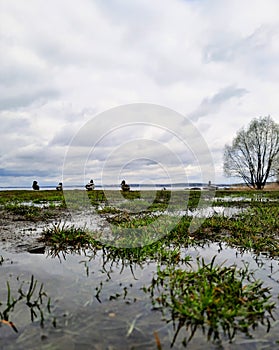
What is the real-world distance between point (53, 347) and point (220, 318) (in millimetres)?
1933

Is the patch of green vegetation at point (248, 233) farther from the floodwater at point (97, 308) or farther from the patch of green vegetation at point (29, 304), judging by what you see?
the patch of green vegetation at point (29, 304)

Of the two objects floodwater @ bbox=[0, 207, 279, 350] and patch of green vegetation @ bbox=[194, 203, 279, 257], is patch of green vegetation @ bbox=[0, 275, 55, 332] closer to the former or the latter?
floodwater @ bbox=[0, 207, 279, 350]

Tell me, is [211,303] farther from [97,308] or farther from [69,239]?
[69,239]

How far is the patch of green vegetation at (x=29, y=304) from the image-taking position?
3455 mm

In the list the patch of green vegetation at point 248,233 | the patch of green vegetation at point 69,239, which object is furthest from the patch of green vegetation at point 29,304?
the patch of green vegetation at point 248,233

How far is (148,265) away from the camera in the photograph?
18.2 feet

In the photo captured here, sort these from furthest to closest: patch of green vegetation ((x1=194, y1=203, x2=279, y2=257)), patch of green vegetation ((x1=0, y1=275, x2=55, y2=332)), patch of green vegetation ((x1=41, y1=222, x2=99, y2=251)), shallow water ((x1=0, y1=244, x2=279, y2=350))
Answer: patch of green vegetation ((x1=194, y1=203, x2=279, y2=257)) < patch of green vegetation ((x1=41, y1=222, x2=99, y2=251)) < patch of green vegetation ((x1=0, y1=275, x2=55, y2=332)) < shallow water ((x1=0, y1=244, x2=279, y2=350))

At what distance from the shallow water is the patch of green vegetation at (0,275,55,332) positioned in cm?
7

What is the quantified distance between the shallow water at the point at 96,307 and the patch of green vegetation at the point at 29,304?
66 mm

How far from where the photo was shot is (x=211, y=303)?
357cm

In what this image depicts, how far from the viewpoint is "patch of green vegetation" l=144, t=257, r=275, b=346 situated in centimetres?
334

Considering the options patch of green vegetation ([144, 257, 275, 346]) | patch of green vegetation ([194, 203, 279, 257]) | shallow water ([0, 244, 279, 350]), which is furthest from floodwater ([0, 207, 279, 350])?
patch of green vegetation ([194, 203, 279, 257])

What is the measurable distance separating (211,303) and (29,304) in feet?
7.82

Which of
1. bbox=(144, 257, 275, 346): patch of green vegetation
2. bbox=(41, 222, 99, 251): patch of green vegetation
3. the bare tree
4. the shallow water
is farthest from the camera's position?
the bare tree
